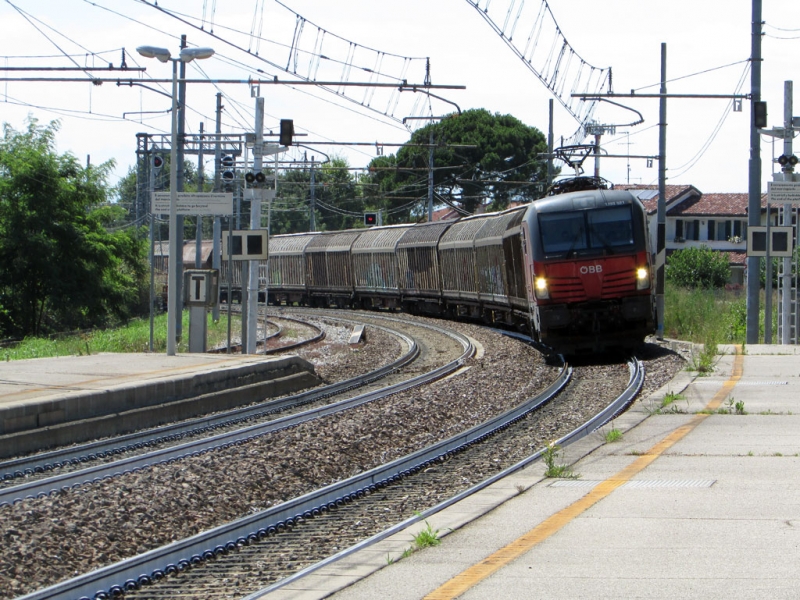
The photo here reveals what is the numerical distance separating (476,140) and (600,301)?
52894 millimetres

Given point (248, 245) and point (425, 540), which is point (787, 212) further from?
point (425, 540)

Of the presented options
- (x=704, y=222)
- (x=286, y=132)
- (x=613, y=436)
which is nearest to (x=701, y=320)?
(x=286, y=132)

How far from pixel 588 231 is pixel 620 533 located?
12.7 metres

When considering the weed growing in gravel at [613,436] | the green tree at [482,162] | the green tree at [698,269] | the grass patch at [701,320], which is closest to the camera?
the weed growing in gravel at [613,436]

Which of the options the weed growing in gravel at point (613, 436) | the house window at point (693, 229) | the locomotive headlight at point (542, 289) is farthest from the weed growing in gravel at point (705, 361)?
the house window at point (693, 229)

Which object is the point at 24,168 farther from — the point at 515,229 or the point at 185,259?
the point at 515,229

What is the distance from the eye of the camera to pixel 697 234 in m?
73.1

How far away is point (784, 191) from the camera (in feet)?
66.3

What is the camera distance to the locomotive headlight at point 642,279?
1825 cm

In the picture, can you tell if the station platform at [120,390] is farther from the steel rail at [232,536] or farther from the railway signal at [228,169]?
the railway signal at [228,169]

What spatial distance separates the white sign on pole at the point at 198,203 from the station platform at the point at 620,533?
10336 millimetres

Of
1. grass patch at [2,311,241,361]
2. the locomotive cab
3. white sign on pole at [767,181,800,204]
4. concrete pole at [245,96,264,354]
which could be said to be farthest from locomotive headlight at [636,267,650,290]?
grass patch at [2,311,241,361]

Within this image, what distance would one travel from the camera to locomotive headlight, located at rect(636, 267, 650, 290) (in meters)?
18.2

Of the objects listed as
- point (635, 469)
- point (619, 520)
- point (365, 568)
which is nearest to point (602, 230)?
point (635, 469)
